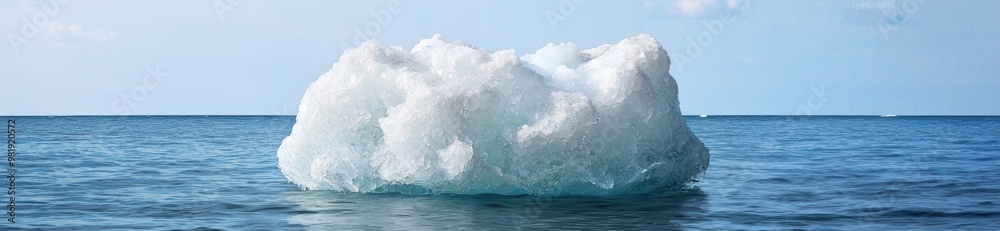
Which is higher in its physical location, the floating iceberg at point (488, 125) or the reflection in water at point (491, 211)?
the floating iceberg at point (488, 125)

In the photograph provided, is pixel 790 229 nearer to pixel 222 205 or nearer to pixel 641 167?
pixel 641 167

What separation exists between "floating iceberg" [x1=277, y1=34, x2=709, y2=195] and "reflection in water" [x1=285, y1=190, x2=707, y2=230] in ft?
0.97

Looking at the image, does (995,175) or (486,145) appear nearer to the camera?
(486,145)

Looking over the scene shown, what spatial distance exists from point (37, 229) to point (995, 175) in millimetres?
19716

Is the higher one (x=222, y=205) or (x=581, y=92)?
(x=581, y=92)

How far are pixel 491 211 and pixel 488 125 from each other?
172 cm

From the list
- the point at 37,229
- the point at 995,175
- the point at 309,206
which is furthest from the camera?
the point at 995,175

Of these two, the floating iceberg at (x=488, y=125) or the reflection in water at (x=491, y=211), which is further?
the floating iceberg at (x=488, y=125)

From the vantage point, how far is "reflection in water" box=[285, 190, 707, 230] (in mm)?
13211

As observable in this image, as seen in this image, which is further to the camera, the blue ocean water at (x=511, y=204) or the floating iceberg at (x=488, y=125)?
the floating iceberg at (x=488, y=125)

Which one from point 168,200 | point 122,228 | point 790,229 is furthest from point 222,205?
point 790,229

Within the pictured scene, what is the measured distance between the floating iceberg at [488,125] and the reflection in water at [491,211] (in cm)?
29

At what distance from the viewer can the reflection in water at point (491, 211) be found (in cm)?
1321

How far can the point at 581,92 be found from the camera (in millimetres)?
16312
